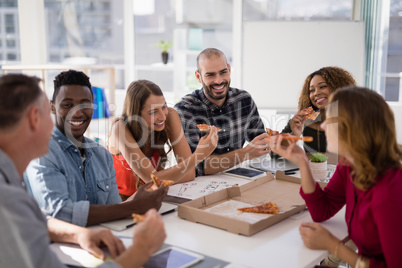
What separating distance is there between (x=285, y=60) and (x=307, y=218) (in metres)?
3.75

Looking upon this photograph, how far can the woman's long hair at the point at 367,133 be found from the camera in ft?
4.79

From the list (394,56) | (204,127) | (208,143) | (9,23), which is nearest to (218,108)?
(204,127)

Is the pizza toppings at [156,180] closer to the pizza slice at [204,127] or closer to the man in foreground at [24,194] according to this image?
the man in foreground at [24,194]

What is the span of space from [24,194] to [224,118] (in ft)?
7.68

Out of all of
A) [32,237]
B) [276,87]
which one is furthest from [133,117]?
[276,87]

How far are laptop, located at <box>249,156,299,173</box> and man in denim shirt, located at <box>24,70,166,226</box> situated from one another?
1078 millimetres

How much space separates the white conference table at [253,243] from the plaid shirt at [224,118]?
1342 mm

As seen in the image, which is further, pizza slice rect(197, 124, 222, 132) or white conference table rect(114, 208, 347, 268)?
pizza slice rect(197, 124, 222, 132)

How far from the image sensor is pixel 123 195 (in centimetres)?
258

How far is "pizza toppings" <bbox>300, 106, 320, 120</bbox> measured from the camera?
3.10 meters

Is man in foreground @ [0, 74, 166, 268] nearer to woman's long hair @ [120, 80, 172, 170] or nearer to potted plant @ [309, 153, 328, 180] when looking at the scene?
woman's long hair @ [120, 80, 172, 170]

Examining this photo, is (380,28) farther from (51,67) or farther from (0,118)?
(0,118)

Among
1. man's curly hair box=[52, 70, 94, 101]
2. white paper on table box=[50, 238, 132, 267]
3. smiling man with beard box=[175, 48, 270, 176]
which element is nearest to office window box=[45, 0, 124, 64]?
smiling man with beard box=[175, 48, 270, 176]

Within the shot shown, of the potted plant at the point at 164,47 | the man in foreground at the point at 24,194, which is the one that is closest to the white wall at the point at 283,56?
the potted plant at the point at 164,47
